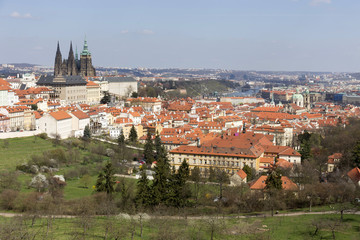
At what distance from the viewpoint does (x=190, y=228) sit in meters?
29.9

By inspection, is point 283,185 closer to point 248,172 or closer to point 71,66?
point 248,172

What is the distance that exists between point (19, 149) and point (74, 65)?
61.3 meters

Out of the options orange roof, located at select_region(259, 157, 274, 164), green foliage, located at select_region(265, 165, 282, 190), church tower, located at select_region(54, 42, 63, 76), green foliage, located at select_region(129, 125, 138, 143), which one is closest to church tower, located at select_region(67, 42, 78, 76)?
church tower, located at select_region(54, 42, 63, 76)

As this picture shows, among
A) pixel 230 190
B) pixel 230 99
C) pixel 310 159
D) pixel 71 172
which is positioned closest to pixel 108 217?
pixel 230 190

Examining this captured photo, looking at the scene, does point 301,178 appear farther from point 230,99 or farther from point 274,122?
point 230,99

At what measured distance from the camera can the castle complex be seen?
10800 centimetres

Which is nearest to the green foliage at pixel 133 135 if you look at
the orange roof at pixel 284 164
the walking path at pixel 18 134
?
the walking path at pixel 18 134

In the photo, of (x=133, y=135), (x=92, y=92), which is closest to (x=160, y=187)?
(x=133, y=135)

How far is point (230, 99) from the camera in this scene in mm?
154625

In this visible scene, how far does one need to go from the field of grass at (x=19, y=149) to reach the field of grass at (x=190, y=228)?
17.9m

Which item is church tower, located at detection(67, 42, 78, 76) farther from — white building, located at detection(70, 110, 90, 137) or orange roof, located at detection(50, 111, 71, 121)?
orange roof, located at detection(50, 111, 71, 121)

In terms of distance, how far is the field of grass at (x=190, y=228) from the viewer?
90.3 feet

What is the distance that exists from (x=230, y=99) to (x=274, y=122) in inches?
2728

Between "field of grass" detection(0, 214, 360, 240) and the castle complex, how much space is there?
75.3m
